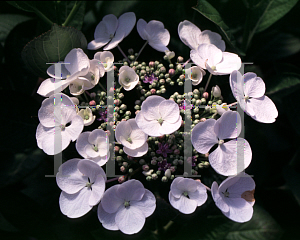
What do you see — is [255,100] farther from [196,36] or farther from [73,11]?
[73,11]

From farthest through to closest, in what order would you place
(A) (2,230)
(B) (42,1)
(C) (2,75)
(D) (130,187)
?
1. (C) (2,75)
2. (B) (42,1)
3. (A) (2,230)
4. (D) (130,187)

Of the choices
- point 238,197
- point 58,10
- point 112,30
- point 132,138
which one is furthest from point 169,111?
point 58,10

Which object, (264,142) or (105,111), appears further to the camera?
(264,142)

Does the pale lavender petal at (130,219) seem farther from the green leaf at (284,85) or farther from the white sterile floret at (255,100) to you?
the green leaf at (284,85)

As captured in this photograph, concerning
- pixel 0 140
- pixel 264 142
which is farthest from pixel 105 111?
pixel 264 142

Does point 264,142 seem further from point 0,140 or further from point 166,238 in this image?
point 0,140

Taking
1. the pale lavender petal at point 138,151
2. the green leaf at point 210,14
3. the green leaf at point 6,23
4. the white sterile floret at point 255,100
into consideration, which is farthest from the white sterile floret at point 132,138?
the green leaf at point 6,23
